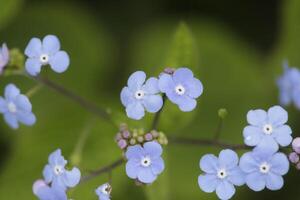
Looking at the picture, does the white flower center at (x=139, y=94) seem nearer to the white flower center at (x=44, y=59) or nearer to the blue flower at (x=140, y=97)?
the blue flower at (x=140, y=97)


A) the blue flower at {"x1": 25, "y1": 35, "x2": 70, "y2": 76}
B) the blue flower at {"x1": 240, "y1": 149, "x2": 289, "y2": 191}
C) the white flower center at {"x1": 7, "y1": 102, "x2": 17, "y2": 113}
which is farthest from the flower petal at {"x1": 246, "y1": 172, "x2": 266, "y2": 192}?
the white flower center at {"x1": 7, "y1": 102, "x2": 17, "y2": 113}

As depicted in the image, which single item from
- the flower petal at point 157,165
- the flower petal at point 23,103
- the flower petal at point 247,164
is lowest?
the flower petal at point 247,164

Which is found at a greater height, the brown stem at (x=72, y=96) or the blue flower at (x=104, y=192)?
Result: the brown stem at (x=72, y=96)

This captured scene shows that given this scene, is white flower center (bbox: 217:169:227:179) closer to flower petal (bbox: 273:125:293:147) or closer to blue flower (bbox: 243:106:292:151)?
blue flower (bbox: 243:106:292:151)

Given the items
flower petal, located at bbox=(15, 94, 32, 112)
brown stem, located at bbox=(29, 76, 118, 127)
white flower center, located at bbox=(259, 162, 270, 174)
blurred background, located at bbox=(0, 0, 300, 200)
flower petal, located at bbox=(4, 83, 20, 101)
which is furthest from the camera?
blurred background, located at bbox=(0, 0, 300, 200)

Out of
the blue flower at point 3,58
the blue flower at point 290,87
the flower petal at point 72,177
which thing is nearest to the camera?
the flower petal at point 72,177

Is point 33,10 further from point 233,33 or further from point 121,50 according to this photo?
point 233,33

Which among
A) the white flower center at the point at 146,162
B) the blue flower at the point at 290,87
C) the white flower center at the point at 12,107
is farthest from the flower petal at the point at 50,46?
the blue flower at the point at 290,87
